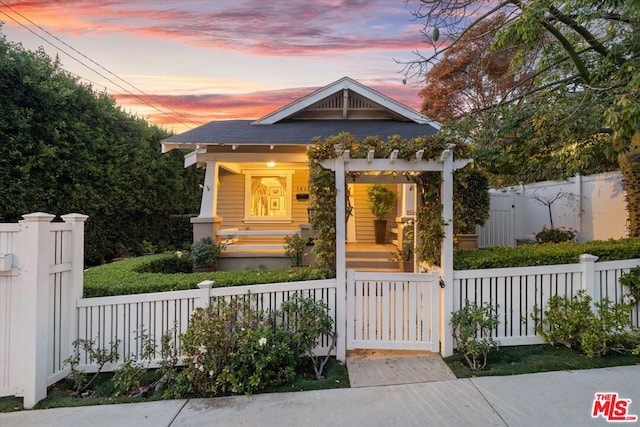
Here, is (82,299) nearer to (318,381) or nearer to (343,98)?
(318,381)

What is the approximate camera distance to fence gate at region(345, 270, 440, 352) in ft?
13.9

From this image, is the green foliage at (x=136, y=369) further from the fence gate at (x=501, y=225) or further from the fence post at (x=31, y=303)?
the fence gate at (x=501, y=225)

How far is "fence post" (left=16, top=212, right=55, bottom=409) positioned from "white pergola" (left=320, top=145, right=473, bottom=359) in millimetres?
3123

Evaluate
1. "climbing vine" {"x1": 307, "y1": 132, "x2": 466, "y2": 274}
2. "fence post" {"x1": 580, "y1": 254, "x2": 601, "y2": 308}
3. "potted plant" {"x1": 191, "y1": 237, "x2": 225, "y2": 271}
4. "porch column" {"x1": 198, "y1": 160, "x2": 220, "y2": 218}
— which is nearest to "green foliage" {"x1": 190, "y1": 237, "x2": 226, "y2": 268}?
"potted plant" {"x1": 191, "y1": 237, "x2": 225, "y2": 271}

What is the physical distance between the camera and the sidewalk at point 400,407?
2.93 meters

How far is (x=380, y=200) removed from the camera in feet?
29.6

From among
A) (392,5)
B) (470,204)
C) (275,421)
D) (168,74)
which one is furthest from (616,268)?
(168,74)

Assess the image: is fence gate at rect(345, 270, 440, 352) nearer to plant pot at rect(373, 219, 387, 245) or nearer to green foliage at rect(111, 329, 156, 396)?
green foliage at rect(111, 329, 156, 396)

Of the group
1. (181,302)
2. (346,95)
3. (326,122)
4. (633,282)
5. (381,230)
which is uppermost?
(346,95)

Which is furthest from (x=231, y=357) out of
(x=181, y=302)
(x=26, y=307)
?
(x=26, y=307)

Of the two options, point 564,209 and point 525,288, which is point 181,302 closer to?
point 525,288

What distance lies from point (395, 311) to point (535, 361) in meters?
1.65

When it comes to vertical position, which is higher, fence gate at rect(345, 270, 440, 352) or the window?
the window

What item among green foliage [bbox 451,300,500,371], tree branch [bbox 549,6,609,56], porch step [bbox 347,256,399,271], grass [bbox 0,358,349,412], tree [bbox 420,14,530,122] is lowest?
grass [bbox 0,358,349,412]
